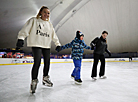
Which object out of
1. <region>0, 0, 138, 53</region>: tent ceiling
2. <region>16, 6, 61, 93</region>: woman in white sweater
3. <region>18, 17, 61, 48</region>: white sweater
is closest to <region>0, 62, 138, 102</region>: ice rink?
<region>16, 6, 61, 93</region>: woman in white sweater

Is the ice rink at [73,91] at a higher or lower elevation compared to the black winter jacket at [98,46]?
lower

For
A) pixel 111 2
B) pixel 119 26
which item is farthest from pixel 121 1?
pixel 119 26

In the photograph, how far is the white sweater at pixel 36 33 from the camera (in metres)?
1.37

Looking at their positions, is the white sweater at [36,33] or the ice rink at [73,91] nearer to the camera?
the ice rink at [73,91]

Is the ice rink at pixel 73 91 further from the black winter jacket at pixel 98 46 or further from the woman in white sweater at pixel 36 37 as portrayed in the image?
the black winter jacket at pixel 98 46

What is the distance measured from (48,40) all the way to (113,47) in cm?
1444

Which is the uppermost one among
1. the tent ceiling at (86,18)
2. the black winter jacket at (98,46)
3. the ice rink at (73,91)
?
the tent ceiling at (86,18)

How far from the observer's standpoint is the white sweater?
1.37 meters

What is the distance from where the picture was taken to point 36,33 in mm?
1420

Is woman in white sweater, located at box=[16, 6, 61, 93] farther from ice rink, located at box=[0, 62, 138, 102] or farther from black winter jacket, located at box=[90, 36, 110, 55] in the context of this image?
black winter jacket, located at box=[90, 36, 110, 55]

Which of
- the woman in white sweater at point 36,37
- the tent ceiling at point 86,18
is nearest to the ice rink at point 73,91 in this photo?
the woman in white sweater at point 36,37

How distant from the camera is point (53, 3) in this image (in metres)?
7.71

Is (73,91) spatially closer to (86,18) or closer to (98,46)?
(98,46)

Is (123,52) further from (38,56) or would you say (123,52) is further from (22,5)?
(38,56)
